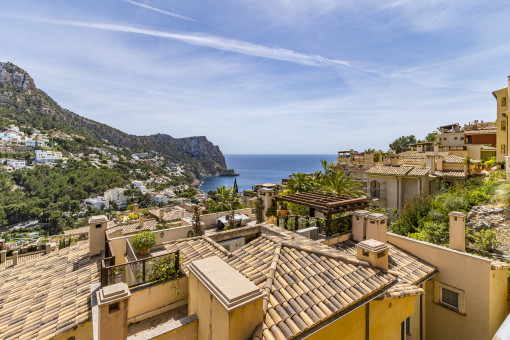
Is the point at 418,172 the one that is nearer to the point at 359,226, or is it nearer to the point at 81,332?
the point at 359,226

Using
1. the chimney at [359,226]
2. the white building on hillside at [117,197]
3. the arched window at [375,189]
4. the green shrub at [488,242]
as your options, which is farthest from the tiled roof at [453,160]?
the white building on hillside at [117,197]

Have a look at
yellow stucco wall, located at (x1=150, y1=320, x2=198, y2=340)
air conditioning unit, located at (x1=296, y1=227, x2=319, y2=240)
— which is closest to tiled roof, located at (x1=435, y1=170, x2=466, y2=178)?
air conditioning unit, located at (x1=296, y1=227, x2=319, y2=240)

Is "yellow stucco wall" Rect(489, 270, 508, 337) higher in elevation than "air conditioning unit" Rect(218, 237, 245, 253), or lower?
lower

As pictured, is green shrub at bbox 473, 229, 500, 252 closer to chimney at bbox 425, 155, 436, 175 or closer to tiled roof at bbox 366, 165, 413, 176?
tiled roof at bbox 366, 165, 413, 176

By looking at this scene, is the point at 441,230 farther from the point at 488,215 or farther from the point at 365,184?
the point at 365,184

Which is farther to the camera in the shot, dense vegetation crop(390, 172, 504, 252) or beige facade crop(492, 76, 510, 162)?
beige facade crop(492, 76, 510, 162)

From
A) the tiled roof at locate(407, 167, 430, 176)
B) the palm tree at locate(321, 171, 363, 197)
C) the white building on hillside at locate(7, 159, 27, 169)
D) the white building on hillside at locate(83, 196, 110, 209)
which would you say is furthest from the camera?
the white building on hillside at locate(7, 159, 27, 169)

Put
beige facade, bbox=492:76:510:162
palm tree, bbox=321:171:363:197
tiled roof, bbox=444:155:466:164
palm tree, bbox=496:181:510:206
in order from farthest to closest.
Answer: beige facade, bbox=492:76:510:162, tiled roof, bbox=444:155:466:164, palm tree, bbox=321:171:363:197, palm tree, bbox=496:181:510:206

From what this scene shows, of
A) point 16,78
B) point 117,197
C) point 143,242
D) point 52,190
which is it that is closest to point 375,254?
point 143,242

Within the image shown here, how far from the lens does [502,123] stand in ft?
84.2

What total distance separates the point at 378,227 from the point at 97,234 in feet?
35.2

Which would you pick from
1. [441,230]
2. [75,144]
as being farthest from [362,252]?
[75,144]

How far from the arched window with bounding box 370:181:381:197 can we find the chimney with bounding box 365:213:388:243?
15020mm

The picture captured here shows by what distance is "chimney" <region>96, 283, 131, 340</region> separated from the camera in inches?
126
